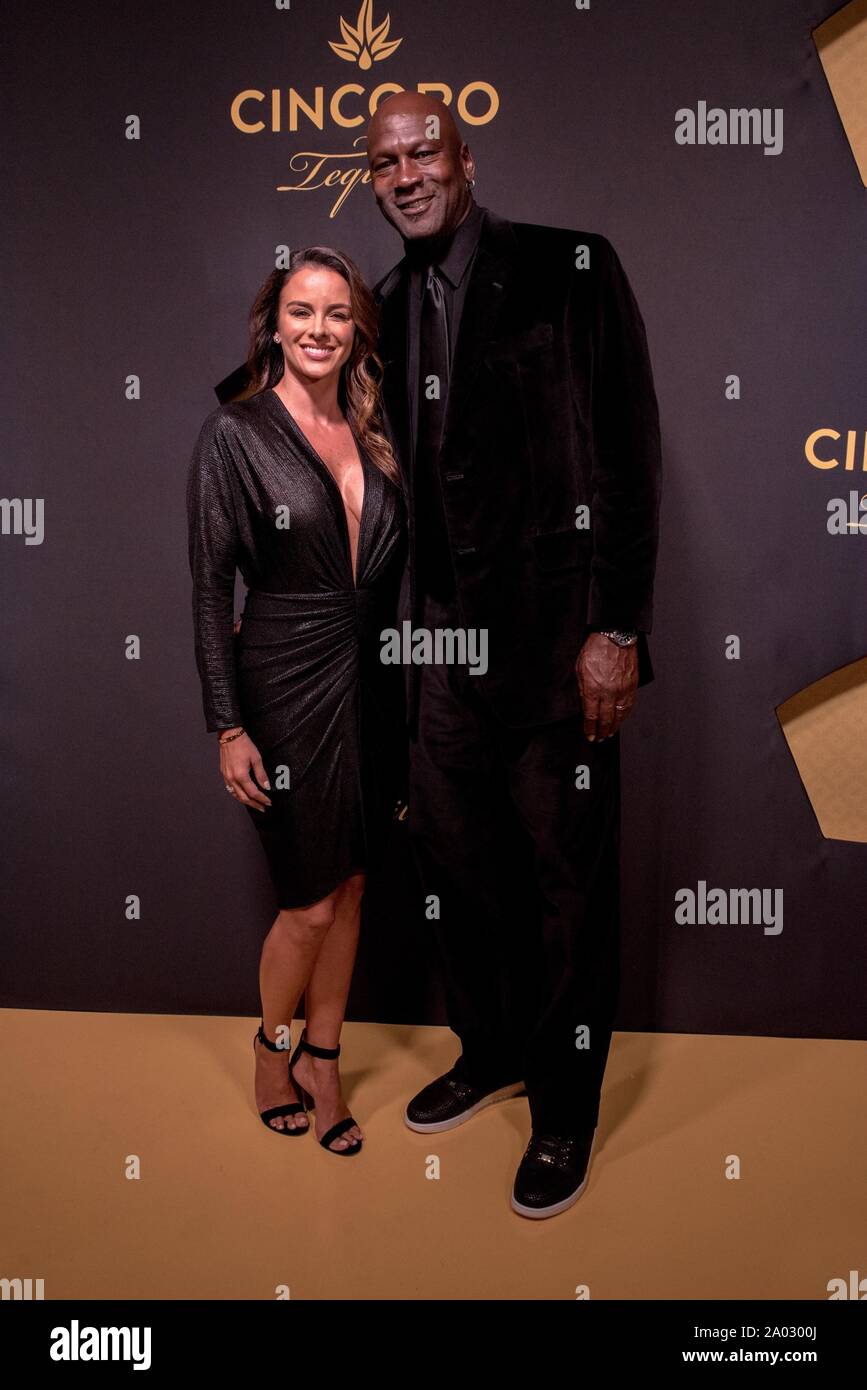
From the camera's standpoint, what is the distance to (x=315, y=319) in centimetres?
214

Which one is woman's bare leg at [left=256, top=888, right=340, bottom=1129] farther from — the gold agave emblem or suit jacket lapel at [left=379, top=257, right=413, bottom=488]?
the gold agave emblem

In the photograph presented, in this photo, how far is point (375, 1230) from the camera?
2.16m

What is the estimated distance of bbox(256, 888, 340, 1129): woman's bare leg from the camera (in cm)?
235

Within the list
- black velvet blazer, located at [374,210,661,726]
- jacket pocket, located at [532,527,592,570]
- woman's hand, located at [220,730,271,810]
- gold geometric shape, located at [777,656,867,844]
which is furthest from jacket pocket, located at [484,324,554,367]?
gold geometric shape, located at [777,656,867,844]

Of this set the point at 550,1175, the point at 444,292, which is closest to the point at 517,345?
the point at 444,292

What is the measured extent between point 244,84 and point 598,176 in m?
0.87

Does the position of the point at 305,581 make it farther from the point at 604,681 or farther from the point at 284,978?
the point at 284,978

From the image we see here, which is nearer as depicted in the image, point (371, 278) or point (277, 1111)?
point (277, 1111)

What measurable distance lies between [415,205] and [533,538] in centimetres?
67

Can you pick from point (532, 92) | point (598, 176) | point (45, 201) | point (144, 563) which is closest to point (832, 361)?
point (598, 176)

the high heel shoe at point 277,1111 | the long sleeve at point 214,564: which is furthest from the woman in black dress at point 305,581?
the high heel shoe at point 277,1111

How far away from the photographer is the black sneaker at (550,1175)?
7.23 ft

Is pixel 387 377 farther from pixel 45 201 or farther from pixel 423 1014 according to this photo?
pixel 423 1014

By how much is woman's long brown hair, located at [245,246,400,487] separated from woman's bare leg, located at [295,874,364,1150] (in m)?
0.93
